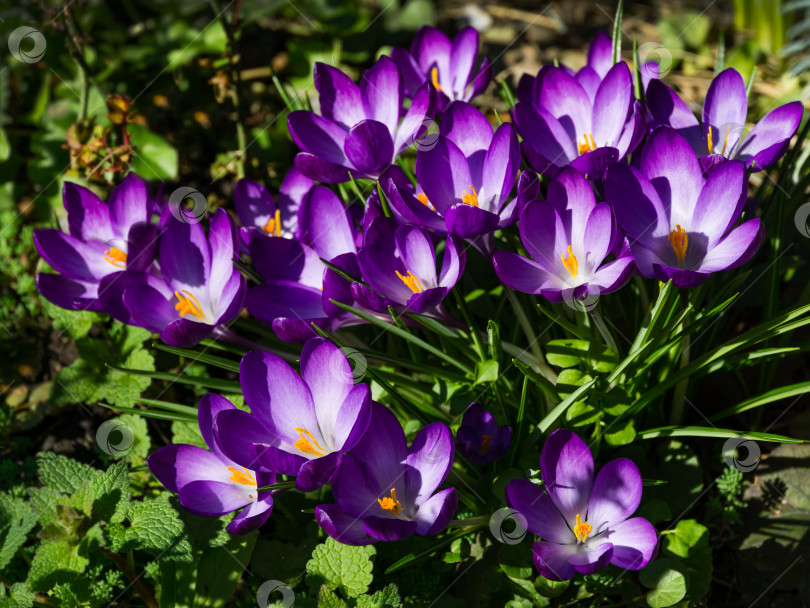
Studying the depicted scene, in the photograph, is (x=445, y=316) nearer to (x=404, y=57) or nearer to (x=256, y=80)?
(x=404, y=57)

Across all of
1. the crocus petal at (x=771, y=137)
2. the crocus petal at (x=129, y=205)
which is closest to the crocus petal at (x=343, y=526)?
the crocus petal at (x=129, y=205)

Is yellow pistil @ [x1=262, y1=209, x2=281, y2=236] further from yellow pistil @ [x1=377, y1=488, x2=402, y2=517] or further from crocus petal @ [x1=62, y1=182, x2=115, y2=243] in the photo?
yellow pistil @ [x1=377, y1=488, x2=402, y2=517]

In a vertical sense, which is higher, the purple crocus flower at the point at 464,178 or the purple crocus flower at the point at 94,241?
the purple crocus flower at the point at 464,178

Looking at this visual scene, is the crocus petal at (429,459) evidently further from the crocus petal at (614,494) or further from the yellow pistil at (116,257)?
the yellow pistil at (116,257)

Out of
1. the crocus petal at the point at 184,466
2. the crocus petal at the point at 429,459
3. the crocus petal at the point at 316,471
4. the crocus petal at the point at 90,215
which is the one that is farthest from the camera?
the crocus petal at the point at 90,215

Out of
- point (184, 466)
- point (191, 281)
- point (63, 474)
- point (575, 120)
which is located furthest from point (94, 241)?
point (575, 120)

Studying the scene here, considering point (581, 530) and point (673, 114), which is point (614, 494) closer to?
point (581, 530)
